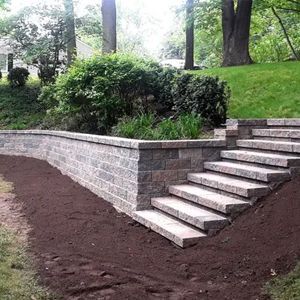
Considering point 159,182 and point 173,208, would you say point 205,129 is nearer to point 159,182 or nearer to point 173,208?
point 159,182

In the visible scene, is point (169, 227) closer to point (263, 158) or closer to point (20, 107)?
point (263, 158)

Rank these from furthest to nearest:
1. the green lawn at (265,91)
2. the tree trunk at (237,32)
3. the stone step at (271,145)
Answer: the tree trunk at (237,32)
the green lawn at (265,91)
the stone step at (271,145)

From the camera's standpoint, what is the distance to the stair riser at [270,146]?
16.7 ft

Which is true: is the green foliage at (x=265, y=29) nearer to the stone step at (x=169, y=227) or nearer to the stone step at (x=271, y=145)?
the stone step at (x=271, y=145)

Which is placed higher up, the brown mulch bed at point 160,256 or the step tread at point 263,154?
the step tread at point 263,154

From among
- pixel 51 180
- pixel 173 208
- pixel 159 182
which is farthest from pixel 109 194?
pixel 51 180

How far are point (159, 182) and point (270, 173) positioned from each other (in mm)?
1493

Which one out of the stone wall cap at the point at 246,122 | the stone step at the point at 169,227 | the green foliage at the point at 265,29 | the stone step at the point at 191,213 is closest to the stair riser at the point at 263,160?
the stone wall cap at the point at 246,122

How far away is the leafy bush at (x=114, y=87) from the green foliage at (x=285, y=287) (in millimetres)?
5260

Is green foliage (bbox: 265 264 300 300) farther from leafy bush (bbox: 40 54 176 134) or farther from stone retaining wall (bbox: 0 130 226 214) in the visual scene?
leafy bush (bbox: 40 54 176 134)

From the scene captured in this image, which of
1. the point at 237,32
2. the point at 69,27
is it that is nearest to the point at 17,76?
the point at 69,27

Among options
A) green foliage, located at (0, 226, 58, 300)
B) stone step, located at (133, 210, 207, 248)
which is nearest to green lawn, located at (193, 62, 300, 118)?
stone step, located at (133, 210, 207, 248)

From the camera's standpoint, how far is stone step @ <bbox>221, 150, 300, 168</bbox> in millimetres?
4859

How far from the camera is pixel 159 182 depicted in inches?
224
